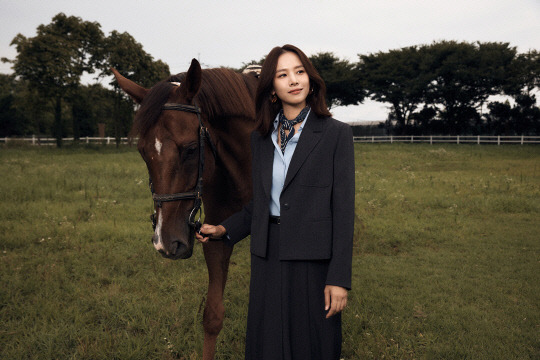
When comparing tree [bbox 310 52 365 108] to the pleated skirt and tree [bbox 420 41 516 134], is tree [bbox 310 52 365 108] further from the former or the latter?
the pleated skirt

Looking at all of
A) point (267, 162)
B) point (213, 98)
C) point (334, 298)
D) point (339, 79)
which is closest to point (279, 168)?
point (267, 162)

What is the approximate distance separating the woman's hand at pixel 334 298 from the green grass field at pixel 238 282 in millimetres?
1740

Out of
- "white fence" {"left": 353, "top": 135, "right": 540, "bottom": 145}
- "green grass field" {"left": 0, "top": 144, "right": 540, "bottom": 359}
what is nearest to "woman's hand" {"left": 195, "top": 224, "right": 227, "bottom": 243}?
"green grass field" {"left": 0, "top": 144, "right": 540, "bottom": 359}

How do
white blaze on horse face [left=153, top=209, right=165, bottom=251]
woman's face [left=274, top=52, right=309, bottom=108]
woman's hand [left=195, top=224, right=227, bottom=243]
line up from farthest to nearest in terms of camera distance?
woman's hand [left=195, top=224, right=227, bottom=243]
white blaze on horse face [left=153, top=209, right=165, bottom=251]
woman's face [left=274, top=52, right=309, bottom=108]

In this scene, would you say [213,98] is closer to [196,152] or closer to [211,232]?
[196,152]

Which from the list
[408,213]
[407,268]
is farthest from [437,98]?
[407,268]

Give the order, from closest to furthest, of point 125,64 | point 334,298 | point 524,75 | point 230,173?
point 334,298 → point 230,173 → point 125,64 → point 524,75

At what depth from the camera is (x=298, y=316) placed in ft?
5.89

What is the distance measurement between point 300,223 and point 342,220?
0.65 ft

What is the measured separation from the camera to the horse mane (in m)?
2.14

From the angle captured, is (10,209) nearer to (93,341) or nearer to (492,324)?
(93,341)

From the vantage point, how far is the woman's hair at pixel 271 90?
1.86m

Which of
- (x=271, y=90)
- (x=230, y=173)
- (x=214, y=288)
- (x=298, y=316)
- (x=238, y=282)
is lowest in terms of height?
(x=238, y=282)

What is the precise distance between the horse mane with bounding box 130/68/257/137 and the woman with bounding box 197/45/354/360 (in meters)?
0.67
